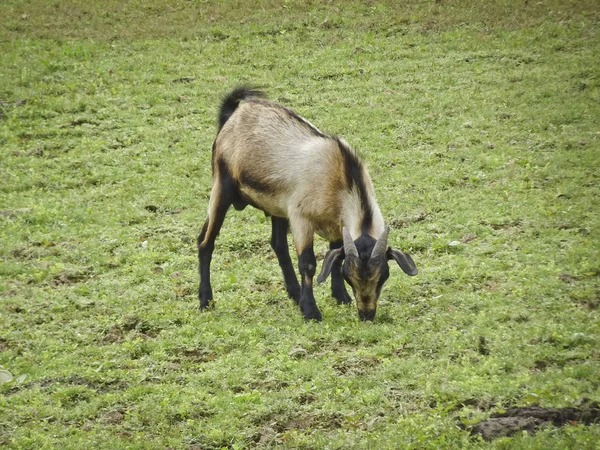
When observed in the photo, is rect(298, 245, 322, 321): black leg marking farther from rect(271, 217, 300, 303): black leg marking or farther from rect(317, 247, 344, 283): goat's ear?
rect(271, 217, 300, 303): black leg marking

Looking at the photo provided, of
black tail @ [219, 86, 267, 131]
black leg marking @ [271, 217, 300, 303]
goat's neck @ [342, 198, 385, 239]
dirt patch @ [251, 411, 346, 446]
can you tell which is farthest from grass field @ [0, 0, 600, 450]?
black tail @ [219, 86, 267, 131]

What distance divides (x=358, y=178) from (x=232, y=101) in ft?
9.66

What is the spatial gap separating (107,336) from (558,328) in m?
5.17

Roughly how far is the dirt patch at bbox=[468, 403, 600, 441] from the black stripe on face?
331 cm

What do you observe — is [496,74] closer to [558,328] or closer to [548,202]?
[548,202]

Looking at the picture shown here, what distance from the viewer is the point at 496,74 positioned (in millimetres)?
18625

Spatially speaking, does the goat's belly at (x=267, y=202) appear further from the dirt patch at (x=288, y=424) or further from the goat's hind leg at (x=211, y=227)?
the dirt patch at (x=288, y=424)

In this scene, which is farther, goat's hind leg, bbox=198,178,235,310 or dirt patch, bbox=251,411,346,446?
goat's hind leg, bbox=198,178,235,310

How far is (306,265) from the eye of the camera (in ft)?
31.6

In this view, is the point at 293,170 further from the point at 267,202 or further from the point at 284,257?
the point at 284,257

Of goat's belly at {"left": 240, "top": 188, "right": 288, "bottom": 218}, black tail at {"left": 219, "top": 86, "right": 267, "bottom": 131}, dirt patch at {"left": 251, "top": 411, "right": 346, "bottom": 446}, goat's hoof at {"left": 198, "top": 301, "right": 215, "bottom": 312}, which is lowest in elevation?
goat's hoof at {"left": 198, "top": 301, "right": 215, "bottom": 312}

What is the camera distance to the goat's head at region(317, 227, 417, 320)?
28.6 ft

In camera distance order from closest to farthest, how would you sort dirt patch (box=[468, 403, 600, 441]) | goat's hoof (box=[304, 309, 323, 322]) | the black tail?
dirt patch (box=[468, 403, 600, 441]) < goat's hoof (box=[304, 309, 323, 322]) < the black tail

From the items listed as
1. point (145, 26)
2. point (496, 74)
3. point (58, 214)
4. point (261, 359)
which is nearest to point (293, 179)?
point (261, 359)
